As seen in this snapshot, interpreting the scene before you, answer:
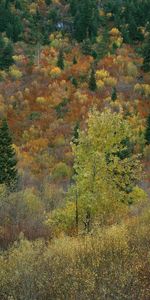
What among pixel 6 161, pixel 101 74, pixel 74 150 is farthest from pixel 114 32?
pixel 74 150

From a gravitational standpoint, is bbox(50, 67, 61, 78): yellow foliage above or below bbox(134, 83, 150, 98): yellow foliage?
above

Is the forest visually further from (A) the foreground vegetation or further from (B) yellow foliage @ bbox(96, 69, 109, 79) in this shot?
(B) yellow foliage @ bbox(96, 69, 109, 79)

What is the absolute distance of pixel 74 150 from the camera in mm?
24266

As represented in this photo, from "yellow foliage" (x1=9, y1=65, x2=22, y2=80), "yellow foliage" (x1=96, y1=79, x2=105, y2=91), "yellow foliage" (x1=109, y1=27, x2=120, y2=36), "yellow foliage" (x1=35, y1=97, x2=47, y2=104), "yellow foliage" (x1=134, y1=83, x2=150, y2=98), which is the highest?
"yellow foliage" (x1=109, y1=27, x2=120, y2=36)

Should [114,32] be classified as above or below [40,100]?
above

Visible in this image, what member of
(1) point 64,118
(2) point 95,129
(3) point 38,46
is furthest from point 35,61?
(2) point 95,129

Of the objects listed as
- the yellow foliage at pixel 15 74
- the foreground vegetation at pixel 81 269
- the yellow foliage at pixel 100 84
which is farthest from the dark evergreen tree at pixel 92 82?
the foreground vegetation at pixel 81 269

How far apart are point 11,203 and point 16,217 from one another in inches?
129

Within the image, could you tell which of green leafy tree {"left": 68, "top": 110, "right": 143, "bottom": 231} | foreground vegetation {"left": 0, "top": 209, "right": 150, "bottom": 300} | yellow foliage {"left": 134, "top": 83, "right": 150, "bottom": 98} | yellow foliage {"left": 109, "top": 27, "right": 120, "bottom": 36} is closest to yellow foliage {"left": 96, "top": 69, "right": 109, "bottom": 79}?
yellow foliage {"left": 134, "top": 83, "right": 150, "bottom": 98}

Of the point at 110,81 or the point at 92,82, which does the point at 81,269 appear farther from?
the point at 110,81

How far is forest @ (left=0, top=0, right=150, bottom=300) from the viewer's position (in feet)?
50.0

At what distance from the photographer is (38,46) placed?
71938mm

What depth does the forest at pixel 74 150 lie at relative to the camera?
1524 centimetres

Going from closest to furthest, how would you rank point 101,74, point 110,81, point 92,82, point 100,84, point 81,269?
point 81,269 → point 92,82 → point 100,84 → point 110,81 → point 101,74
